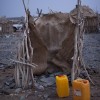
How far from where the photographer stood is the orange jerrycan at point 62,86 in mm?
6820

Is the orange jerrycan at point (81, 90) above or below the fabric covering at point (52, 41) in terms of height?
below

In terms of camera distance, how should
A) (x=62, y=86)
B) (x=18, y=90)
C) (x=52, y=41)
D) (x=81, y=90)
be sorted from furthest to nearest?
(x=52, y=41) → (x=18, y=90) → (x=62, y=86) → (x=81, y=90)

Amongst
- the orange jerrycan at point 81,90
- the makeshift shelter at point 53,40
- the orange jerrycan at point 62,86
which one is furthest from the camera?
the makeshift shelter at point 53,40

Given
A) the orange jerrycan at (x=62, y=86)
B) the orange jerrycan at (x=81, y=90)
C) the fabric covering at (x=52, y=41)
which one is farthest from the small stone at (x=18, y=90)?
the orange jerrycan at (x=81, y=90)

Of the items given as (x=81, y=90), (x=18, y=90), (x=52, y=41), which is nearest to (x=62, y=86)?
(x=81, y=90)

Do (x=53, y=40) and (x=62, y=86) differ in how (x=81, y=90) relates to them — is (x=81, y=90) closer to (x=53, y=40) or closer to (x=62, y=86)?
(x=62, y=86)

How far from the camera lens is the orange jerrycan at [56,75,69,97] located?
6820 millimetres

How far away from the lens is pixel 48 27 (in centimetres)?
901

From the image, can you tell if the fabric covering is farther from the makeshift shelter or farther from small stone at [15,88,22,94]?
small stone at [15,88,22,94]

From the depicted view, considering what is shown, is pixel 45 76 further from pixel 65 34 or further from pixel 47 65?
pixel 65 34

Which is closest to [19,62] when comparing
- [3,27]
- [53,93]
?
[53,93]

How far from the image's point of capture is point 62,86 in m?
6.87

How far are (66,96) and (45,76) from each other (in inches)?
83.6

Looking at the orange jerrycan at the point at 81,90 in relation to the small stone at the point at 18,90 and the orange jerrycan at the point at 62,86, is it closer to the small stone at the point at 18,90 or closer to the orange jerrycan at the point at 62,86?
the orange jerrycan at the point at 62,86
